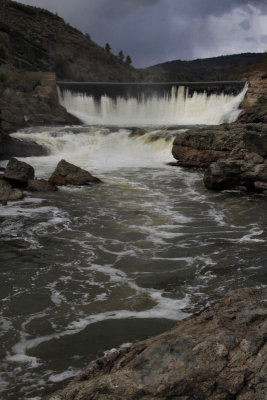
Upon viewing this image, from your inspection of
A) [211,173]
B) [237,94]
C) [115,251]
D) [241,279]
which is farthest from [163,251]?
[237,94]

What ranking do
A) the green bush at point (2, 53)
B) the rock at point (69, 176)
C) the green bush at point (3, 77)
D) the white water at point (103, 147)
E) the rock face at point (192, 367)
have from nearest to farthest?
the rock face at point (192, 367)
the rock at point (69, 176)
the white water at point (103, 147)
the green bush at point (3, 77)
the green bush at point (2, 53)

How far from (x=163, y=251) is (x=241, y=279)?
1.66 m

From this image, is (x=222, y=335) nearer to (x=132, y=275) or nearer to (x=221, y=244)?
(x=132, y=275)

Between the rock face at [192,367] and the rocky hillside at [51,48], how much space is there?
4058 centimetres

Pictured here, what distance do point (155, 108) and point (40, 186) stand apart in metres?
23.5

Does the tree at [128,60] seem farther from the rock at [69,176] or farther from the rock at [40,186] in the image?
the rock at [40,186]

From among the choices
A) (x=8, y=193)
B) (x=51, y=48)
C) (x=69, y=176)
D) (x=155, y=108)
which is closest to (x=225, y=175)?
(x=69, y=176)

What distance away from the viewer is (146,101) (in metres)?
34.7

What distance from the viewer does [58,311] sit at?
15.4ft

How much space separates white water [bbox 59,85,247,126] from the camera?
2962 centimetres

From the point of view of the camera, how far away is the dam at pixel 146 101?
30172mm

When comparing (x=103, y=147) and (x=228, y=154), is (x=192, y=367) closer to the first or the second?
(x=228, y=154)

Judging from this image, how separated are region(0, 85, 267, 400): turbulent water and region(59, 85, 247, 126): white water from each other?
59.5 feet

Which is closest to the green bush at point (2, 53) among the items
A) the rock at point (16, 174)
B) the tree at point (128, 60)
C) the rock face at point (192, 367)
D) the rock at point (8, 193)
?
the tree at point (128, 60)
